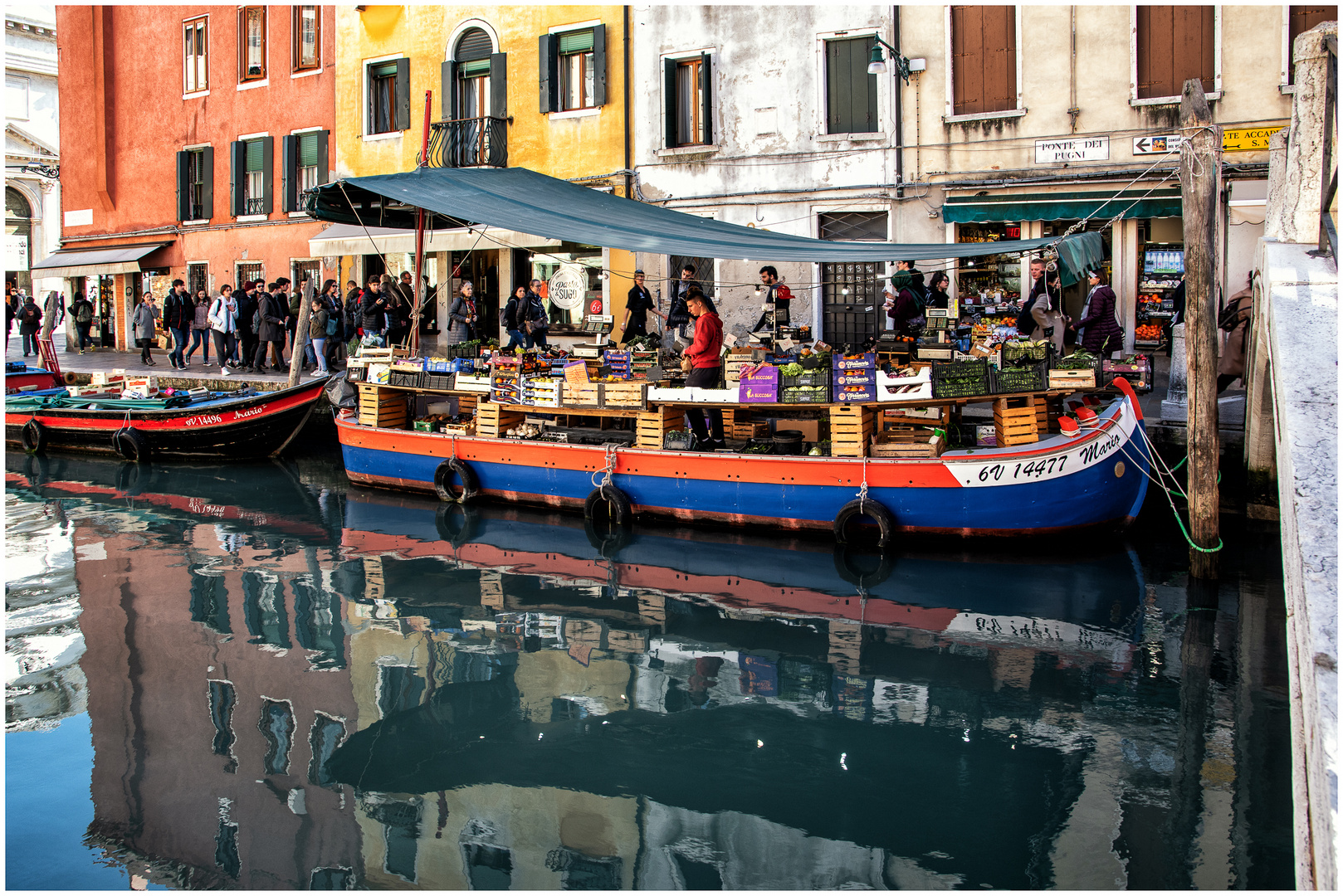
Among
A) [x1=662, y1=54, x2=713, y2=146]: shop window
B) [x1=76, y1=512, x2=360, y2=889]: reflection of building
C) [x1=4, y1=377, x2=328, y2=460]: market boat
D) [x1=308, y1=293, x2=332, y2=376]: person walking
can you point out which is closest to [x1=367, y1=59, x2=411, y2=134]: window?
[x1=308, y1=293, x2=332, y2=376]: person walking

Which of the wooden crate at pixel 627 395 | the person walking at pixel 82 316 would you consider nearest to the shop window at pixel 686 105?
the wooden crate at pixel 627 395

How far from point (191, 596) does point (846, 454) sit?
5.86 metres

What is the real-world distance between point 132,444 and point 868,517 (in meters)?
11.6

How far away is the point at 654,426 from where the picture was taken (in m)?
10.9

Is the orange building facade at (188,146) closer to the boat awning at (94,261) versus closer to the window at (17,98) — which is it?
the boat awning at (94,261)

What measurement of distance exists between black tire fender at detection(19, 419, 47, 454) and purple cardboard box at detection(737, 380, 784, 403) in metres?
12.5

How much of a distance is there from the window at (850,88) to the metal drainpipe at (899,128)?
16.5 inches

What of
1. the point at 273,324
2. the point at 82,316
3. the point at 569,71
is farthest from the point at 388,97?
the point at 82,316

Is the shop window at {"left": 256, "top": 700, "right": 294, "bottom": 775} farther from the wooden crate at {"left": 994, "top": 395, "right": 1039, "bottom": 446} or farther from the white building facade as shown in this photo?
the white building facade

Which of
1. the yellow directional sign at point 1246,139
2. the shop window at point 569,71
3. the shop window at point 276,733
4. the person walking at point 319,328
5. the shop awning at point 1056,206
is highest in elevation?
the shop window at point 569,71

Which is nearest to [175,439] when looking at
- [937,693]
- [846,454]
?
[846,454]

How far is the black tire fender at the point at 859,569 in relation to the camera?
916 centimetres

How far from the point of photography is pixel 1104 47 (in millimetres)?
14680

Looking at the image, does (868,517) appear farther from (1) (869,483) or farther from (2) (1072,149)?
(2) (1072,149)
